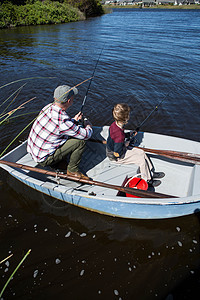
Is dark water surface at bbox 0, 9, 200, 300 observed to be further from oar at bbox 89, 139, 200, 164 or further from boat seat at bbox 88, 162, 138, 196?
oar at bbox 89, 139, 200, 164

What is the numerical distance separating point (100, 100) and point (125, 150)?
430 centimetres

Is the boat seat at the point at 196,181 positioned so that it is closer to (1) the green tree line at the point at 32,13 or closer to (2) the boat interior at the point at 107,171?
(2) the boat interior at the point at 107,171

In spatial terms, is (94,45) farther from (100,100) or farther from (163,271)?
(163,271)

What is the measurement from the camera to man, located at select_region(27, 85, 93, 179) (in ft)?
10.8

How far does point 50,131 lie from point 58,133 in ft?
0.43

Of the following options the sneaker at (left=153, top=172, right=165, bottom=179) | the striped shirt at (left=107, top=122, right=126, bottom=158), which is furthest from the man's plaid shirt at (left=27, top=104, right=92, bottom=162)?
the sneaker at (left=153, top=172, right=165, bottom=179)

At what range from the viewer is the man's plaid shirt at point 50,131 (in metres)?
3.31

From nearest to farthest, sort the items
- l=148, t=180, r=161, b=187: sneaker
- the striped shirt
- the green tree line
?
the striped shirt → l=148, t=180, r=161, b=187: sneaker → the green tree line

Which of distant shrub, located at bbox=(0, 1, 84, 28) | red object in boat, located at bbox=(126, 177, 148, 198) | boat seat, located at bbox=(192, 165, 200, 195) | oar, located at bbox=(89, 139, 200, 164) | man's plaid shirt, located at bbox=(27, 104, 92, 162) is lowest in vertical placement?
red object in boat, located at bbox=(126, 177, 148, 198)

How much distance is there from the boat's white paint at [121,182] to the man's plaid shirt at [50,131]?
0.52m

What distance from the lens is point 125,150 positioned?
4047 mm

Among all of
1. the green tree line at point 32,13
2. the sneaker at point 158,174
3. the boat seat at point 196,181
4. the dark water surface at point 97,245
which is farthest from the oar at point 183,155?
the green tree line at point 32,13

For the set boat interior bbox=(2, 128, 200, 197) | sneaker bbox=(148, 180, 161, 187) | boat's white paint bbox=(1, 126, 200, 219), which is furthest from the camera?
sneaker bbox=(148, 180, 161, 187)

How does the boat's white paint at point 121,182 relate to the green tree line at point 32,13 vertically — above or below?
below
